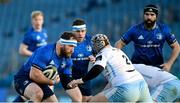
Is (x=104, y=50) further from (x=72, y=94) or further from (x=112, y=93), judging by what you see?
(x=72, y=94)

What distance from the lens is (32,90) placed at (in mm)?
10359

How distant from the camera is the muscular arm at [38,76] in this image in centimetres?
1015

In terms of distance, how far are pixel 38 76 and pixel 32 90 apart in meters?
0.31

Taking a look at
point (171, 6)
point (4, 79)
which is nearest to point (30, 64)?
point (4, 79)

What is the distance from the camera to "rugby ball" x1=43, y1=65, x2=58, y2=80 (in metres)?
10.2

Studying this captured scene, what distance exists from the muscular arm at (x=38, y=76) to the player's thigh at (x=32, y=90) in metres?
0.10

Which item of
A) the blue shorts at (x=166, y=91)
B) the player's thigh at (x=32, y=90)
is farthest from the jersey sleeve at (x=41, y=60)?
the blue shorts at (x=166, y=91)

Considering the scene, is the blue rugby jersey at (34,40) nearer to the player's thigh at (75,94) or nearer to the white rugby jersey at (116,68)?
the player's thigh at (75,94)

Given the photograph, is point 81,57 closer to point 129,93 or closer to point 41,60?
point 41,60

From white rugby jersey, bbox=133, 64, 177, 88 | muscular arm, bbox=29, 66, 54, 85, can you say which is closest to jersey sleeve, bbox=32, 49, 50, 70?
muscular arm, bbox=29, 66, 54, 85

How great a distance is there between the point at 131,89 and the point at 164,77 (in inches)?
53.3

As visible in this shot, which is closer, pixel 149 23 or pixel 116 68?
pixel 116 68

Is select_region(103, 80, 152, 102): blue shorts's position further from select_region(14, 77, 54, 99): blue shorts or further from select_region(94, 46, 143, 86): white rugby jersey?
select_region(14, 77, 54, 99): blue shorts

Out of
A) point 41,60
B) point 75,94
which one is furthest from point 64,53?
point 75,94
